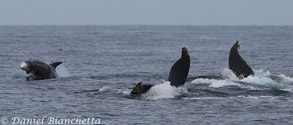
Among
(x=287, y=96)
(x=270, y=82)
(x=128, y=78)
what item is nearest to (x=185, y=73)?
(x=287, y=96)

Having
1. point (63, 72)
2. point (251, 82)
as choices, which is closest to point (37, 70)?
point (63, 72)

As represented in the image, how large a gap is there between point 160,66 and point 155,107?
23531 mm

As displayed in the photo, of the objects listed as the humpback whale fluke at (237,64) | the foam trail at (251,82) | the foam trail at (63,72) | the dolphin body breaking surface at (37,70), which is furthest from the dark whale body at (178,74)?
the foam trail at (63,72)

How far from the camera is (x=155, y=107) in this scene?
23.9 meters

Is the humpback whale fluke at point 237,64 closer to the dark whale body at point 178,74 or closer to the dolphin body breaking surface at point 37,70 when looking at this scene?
the dark whale body at point 178,74

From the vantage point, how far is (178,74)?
25781mm

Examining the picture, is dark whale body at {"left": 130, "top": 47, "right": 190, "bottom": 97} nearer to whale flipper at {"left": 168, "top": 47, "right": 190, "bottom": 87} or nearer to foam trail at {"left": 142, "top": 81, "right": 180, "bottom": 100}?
whale flipper at {"left": 168, "top": 47, "right": 190, "bottom": 87}

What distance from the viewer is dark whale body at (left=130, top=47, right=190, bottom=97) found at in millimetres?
25219

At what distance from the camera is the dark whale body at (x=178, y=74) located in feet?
82.7

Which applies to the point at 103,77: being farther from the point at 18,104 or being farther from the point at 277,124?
the point at 277,124

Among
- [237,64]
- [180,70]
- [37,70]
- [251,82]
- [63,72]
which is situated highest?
[180,70]

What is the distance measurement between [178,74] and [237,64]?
6.25m

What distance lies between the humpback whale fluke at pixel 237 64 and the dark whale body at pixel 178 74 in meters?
5.95

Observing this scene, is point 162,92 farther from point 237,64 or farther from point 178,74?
point 237,64
